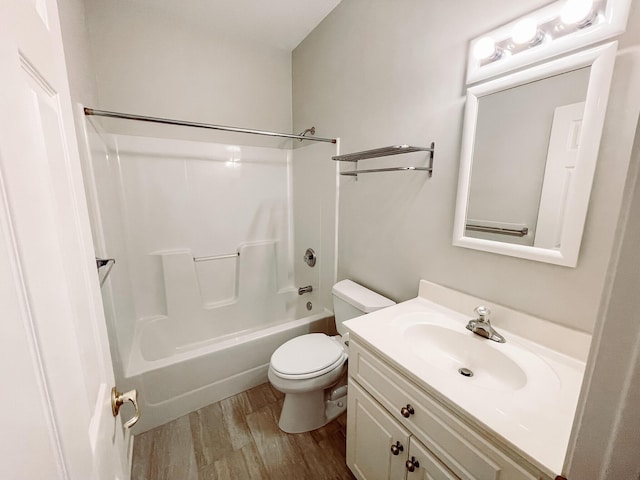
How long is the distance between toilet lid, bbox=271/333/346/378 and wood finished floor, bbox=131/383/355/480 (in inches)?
17.4

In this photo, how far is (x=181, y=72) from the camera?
6.46 ft

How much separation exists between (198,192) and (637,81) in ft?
7.85

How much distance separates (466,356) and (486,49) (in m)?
1.22

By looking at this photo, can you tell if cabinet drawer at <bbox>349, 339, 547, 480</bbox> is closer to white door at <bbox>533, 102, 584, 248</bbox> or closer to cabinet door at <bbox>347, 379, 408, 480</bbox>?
cabinet door at <bbox>347, 379, 408, 480</bbox>

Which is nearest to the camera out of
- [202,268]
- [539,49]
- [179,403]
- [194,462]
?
[539,49]

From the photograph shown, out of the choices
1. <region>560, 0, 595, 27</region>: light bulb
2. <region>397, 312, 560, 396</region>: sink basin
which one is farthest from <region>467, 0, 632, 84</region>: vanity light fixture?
<region>397, 312, 560, 396</region>: sink basin

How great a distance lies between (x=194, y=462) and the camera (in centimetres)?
137

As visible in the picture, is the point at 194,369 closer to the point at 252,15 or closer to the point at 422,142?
the point at 422,142

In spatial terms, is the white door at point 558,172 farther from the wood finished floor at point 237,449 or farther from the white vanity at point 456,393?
the wood finished floor at point 237,449

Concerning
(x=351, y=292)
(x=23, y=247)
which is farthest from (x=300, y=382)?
(x=23, y=247)

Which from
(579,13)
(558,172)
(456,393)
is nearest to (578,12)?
(579,13)

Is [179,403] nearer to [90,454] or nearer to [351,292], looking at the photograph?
[351,292]

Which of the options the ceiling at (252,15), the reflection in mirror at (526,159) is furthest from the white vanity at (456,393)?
the ceiling at (252,15)

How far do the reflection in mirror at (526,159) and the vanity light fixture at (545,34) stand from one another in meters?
0.08
